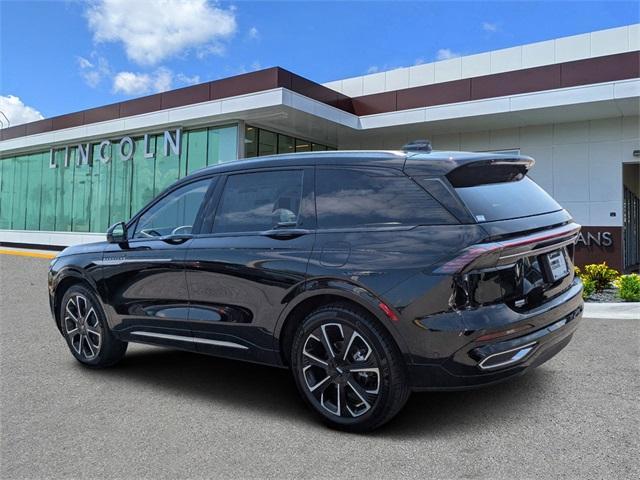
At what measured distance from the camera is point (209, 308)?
13.9ft

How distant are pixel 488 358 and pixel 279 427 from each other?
1481mm

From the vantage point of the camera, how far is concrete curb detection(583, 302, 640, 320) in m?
7.39

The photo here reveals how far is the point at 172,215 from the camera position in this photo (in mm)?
5203

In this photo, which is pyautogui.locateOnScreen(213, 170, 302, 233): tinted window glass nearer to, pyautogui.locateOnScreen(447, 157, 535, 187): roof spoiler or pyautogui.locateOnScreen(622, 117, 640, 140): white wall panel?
pyautogui.locateOnScreen(447, 157, 535, 187): roof spoiler

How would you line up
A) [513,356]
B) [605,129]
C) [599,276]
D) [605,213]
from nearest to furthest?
1. [513,356]
2. [599,276]
3. [605,213]
4. [605,129]

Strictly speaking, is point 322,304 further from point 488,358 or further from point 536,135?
point 536,135

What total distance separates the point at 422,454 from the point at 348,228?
58.3 inches

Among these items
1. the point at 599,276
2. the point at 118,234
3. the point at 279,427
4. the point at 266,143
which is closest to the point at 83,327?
the point at 118,234

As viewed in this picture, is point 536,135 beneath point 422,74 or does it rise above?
beneath

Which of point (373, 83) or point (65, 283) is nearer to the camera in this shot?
point (65, 283)

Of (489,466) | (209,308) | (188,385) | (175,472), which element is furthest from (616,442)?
(188,385)

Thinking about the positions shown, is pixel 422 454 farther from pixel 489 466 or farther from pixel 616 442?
pixel 616 442

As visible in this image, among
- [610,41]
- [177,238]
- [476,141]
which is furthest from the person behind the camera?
[610,41]

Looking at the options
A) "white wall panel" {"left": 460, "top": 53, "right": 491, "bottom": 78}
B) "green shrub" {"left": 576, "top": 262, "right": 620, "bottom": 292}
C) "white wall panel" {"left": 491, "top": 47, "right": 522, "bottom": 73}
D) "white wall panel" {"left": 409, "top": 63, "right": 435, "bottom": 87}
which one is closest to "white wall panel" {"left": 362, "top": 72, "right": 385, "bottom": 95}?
"white wall panel" {"left": 409, "top": 63, "right": 435, "bottom": 87}
